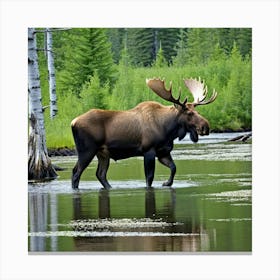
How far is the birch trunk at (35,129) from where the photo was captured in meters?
12.0

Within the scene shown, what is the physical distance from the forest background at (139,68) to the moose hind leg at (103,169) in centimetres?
32

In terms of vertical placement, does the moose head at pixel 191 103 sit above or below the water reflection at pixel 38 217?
above

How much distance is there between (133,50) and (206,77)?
706mm

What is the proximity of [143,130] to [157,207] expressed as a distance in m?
0.79

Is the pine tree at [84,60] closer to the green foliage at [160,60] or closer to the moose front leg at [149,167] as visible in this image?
the green foliage at [160,60]

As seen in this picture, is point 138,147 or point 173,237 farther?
point 138,147

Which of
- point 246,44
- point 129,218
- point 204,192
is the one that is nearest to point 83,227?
point 129,218

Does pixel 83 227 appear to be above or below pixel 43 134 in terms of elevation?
below

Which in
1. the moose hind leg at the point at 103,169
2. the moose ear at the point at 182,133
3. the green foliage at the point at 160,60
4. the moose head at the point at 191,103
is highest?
the green foliage at the point at 160,60

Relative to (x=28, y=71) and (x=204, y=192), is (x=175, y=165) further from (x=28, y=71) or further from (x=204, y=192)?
(x=28, y=71)

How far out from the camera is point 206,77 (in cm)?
1216

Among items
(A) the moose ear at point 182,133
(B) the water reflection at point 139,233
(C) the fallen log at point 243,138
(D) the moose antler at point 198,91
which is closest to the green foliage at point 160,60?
(D) the moose antler at point 198,91

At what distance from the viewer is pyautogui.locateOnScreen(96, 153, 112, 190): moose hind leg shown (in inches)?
474

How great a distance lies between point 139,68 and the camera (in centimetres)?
1216
